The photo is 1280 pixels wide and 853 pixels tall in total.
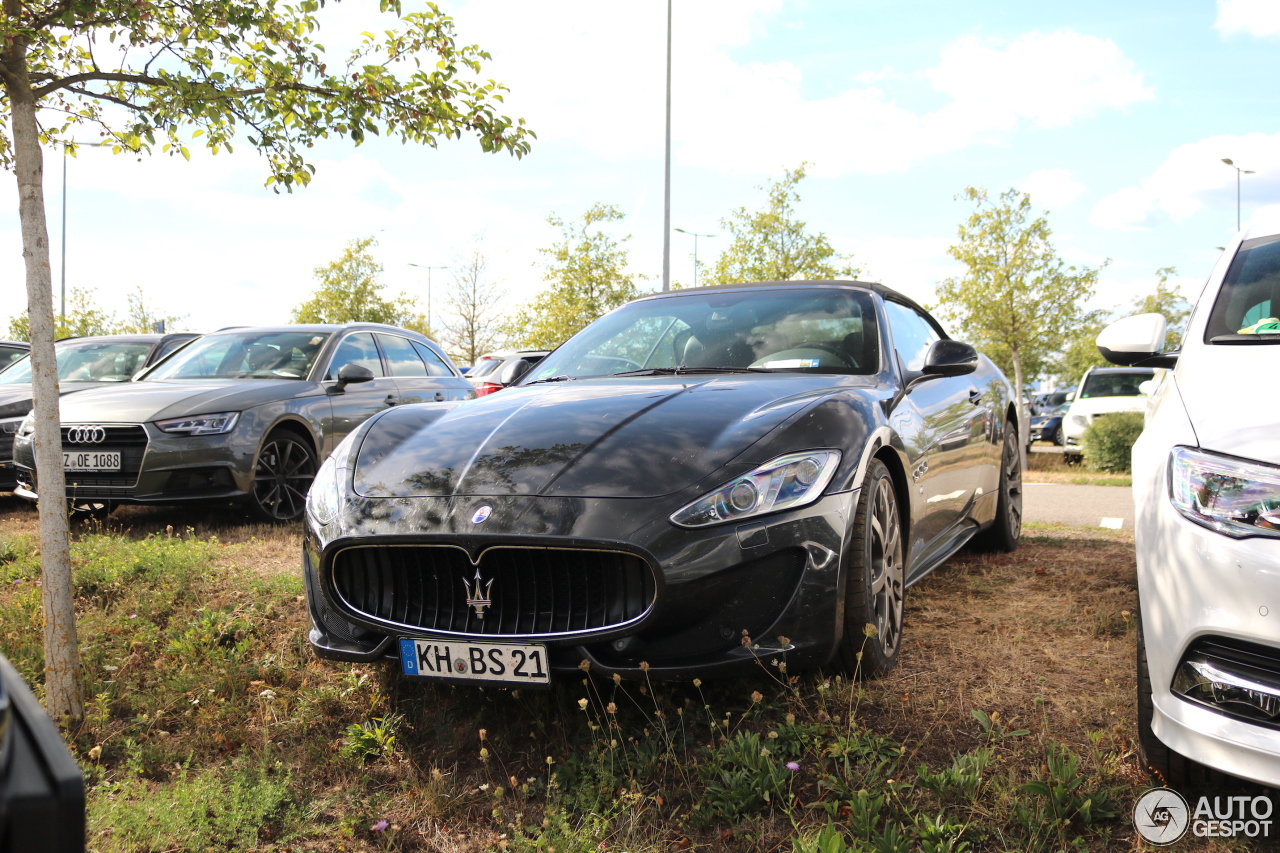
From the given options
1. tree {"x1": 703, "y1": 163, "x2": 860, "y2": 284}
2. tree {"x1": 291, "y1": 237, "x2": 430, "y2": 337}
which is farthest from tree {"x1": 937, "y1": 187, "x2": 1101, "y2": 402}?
tree {"x1": 291, "y1": 237, "x2": 430, "y2": 337}

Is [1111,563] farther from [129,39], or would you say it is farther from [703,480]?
[129,39]

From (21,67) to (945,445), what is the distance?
3919mm

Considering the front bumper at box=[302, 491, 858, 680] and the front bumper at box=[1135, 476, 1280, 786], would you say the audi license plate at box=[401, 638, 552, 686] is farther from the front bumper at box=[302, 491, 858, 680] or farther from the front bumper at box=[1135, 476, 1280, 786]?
the front bumper at box=[1135, 476, 1280, 786]

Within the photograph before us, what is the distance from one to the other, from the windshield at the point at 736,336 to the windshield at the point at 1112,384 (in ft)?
50.7

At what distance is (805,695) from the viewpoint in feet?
10.1

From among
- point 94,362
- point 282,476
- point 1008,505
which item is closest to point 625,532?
point 1008,505

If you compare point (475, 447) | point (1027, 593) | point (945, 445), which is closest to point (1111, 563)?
point (1027, 593)

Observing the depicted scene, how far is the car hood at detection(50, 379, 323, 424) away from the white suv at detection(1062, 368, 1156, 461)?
1361cm

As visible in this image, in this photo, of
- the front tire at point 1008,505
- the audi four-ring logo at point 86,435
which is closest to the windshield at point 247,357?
the audi four-ring logo at point 86,435

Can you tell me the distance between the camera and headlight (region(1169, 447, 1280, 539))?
217 cm

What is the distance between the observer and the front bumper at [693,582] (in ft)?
8.76

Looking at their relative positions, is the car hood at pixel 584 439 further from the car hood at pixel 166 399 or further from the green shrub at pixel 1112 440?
the green shrub at pixel 1112 440

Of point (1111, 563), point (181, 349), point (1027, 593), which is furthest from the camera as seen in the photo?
point (181, 349)

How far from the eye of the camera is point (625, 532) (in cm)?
267
